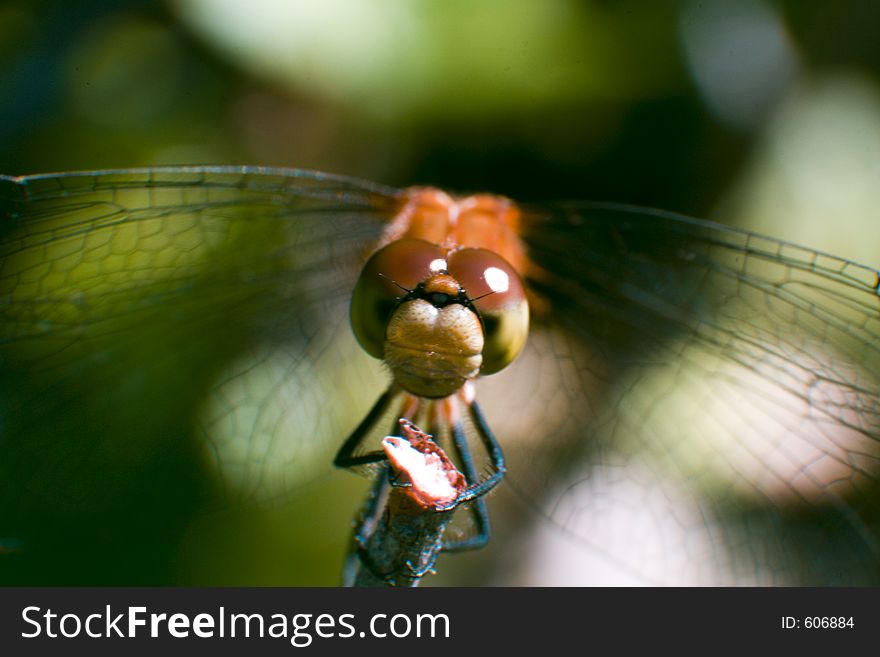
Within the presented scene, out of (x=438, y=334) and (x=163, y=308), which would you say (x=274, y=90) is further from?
(x=438, y=334)

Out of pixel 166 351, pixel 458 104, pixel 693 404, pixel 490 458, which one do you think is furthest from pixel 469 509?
pixel 458 104

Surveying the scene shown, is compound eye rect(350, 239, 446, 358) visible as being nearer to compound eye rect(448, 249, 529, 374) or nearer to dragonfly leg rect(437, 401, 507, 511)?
compound eye rect(448, 249, 529, 374)

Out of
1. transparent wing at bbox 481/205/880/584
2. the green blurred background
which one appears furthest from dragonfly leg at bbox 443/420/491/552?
the green blurred background

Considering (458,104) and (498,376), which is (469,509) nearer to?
(498,376)

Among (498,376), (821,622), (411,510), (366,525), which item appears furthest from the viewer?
(498,376)

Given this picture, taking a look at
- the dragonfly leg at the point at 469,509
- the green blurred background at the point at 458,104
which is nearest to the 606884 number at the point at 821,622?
the dragonfly leg at the point at 469,509

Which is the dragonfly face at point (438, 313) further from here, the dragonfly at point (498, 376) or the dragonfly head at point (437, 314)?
the dragonfly at point (498, 376)

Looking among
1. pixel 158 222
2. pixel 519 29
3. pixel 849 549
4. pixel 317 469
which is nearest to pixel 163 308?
pixel 158 222

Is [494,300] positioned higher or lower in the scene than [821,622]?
higher
